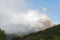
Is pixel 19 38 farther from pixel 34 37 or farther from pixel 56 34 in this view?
pixel 56 34

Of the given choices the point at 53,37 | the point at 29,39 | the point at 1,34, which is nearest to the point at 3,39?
the point at 1,34

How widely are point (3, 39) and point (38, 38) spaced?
2324 cm

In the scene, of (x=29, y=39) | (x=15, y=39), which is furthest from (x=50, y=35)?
(x=15, y=39)

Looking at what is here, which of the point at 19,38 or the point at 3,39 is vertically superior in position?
the point at 19,38

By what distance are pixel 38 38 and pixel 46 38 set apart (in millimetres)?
4751

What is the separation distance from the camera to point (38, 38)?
12506cm

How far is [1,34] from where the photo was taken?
112 meters

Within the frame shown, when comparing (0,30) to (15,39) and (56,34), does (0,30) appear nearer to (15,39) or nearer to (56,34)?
(15,39)

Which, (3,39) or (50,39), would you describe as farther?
(50,39)

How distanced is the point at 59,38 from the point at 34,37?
1605 cm

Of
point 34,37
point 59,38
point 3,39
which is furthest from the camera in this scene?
point 34,37

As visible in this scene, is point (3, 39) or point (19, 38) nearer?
point (3, 39)

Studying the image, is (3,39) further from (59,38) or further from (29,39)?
(59,38)

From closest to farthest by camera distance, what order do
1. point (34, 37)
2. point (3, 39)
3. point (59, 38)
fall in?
point (3, 39) → point (59, 38) → point (34, 37)
